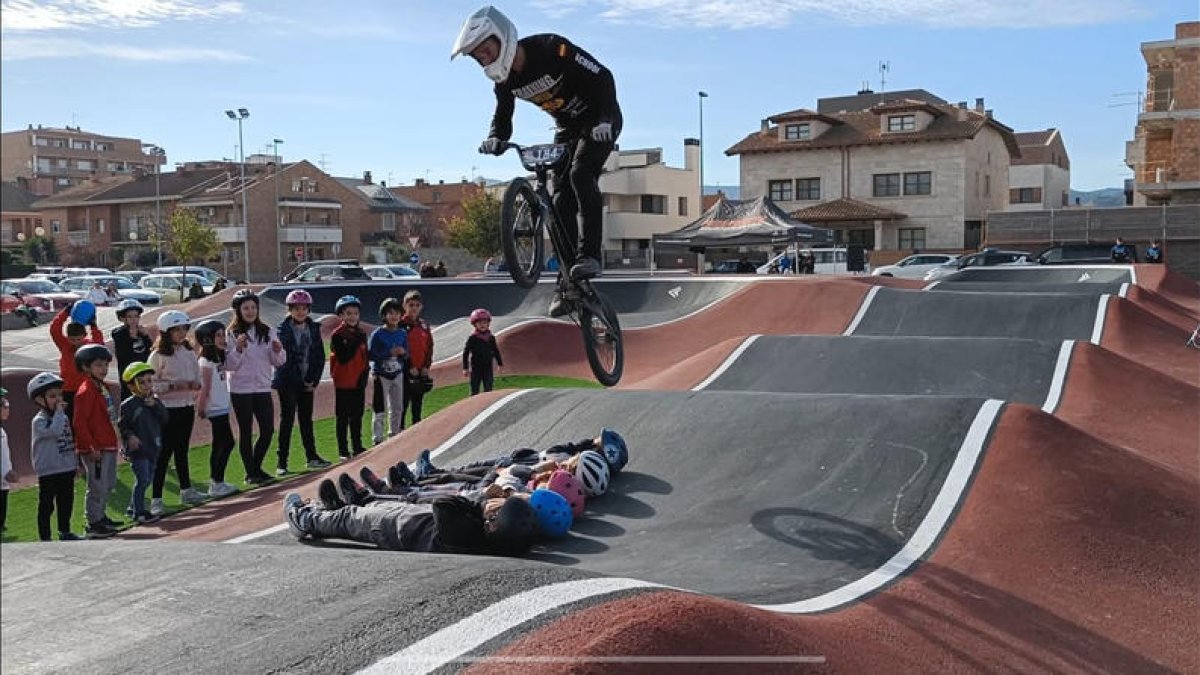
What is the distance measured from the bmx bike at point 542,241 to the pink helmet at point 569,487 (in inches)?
39.8

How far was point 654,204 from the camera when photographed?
63156 millimetres

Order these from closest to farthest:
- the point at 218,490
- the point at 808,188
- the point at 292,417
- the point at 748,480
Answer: the point at 748,480 < the point at 218,490 < the point at 292,417 < the point at 808,188

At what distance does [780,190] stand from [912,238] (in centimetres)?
836

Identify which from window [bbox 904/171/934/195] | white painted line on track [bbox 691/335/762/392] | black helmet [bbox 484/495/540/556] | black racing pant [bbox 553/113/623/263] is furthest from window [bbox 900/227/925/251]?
black helmet [bbox 484/495/540/556]

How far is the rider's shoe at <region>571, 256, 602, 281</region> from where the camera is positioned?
7609mm

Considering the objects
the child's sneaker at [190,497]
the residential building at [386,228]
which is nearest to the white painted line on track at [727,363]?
the child's sneaker at [190,497]

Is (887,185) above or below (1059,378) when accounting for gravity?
above

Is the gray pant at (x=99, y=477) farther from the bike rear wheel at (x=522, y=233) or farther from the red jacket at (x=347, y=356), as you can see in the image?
the red jacket at (x=347, y=356)

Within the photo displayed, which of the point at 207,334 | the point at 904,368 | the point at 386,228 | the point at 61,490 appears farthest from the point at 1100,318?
the point at 386,228

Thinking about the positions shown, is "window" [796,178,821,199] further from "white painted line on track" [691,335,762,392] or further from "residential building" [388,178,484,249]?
"white painted line on track" [691,335,762,392]

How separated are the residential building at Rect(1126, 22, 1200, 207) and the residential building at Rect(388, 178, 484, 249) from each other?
128ft

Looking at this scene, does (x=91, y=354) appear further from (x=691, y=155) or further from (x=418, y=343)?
(x=691, y=155)

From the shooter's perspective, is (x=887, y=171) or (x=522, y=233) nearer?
(x=522, y=233)

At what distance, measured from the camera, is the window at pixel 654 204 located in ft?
205
